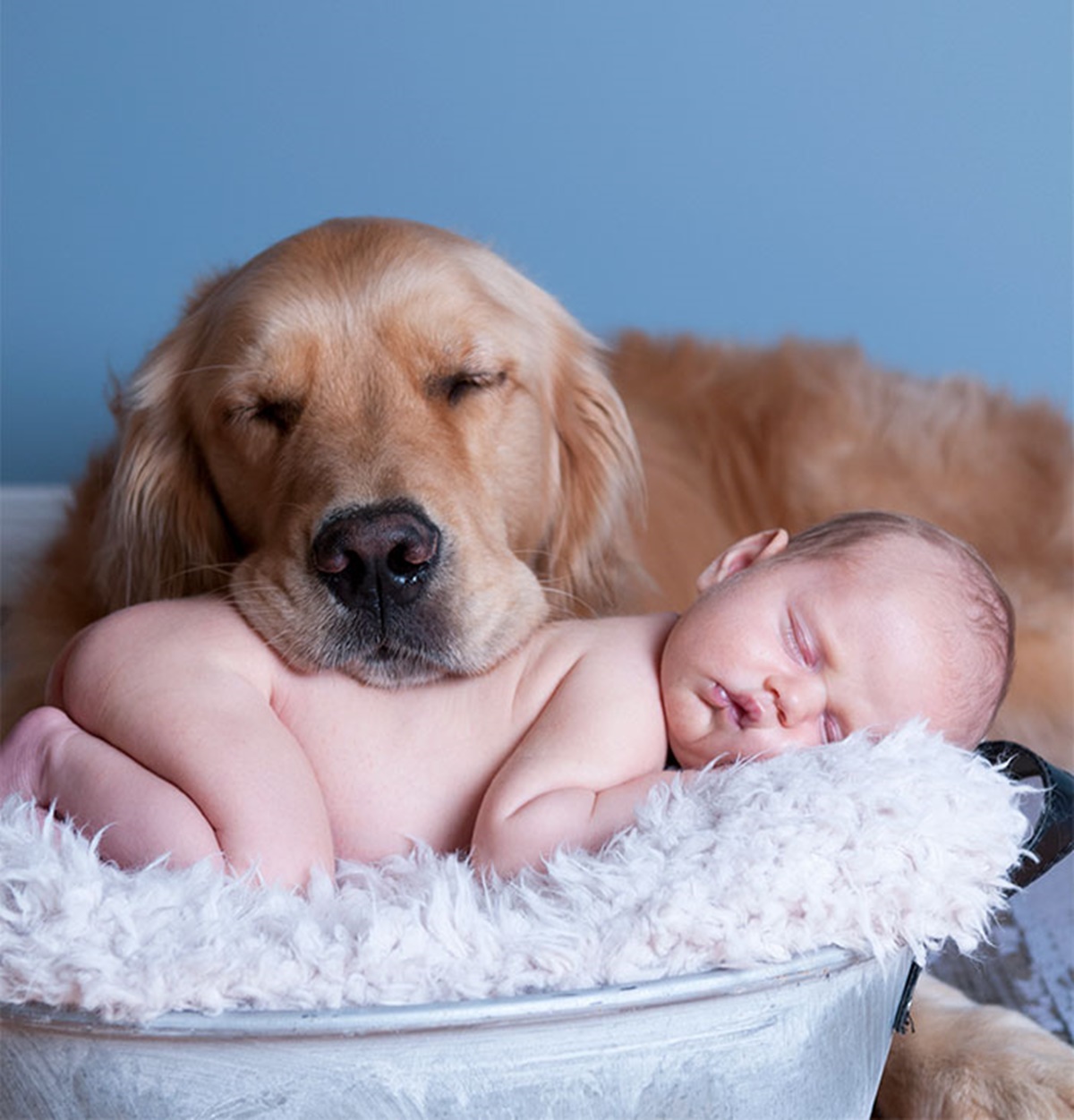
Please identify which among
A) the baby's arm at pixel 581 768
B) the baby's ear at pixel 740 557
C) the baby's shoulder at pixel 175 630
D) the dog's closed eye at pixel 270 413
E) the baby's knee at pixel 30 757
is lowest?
the baby's knee at pixel 30 757

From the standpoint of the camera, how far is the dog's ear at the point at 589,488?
2043 mm

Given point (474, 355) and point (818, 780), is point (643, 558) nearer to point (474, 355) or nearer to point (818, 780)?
point (474, 355)

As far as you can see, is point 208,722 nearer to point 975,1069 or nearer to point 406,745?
point 406,745

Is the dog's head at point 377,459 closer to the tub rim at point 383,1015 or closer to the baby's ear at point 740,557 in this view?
the baby's ear at point 740,557

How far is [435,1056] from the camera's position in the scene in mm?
962

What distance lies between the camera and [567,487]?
6.76 feet

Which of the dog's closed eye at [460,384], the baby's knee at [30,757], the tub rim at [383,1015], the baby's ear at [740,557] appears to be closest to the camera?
→ the tub rim at [383,1015]

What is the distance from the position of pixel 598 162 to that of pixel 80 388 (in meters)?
1.50

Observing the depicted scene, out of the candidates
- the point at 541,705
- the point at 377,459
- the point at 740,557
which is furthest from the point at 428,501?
the point at 740,557

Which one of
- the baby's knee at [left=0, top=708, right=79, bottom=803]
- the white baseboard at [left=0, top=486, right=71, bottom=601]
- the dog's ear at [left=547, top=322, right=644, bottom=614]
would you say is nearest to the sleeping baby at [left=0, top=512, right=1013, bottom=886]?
the baby's knee at [left=0, top=708, right=79, bottom=803]

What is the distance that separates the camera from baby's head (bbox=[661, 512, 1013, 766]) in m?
1.43

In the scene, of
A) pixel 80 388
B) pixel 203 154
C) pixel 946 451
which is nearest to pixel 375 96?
pixel 203 154

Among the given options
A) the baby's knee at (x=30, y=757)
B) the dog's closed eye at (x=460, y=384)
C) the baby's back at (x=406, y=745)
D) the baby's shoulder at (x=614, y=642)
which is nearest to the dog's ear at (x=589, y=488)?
the dog's closed eye at (x=460, y=384)

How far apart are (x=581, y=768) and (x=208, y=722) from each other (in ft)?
1.12
